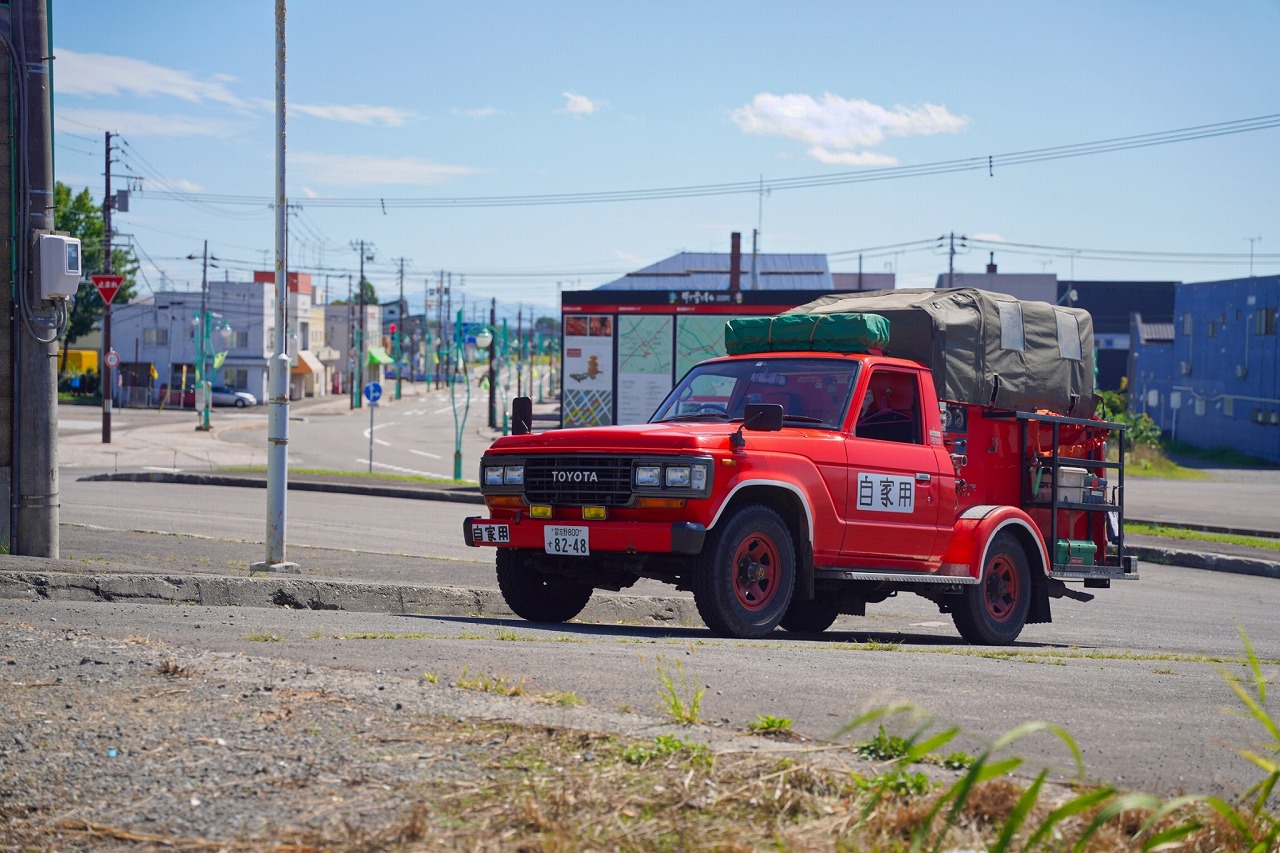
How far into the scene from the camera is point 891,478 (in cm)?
941

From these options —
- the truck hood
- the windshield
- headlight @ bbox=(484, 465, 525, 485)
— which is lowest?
headlight @ bbox=(484, 465, 525, 485)

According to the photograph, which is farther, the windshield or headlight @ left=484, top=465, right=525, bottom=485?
the windshield

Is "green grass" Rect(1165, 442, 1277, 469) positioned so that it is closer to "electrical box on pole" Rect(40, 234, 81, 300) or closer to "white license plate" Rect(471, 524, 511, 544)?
"white license plate" Rect(471, 524, 511, 544)

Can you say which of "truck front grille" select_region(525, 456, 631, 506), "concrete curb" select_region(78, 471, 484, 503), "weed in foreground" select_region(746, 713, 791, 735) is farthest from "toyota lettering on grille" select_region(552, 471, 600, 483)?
"concrete curb" select_region(78, 471, 484, 503)

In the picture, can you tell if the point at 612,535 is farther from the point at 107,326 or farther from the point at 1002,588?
the point at 107,326

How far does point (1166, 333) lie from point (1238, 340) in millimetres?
Result: 39106

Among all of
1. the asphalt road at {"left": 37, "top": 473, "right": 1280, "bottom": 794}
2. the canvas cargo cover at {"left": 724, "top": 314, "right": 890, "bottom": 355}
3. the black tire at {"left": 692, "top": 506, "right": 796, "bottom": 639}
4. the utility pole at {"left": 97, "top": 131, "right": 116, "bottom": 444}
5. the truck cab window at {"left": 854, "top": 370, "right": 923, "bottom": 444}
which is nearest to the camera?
the asphalt road at {"left": 37, "top": 473, "right": 1280, "bottom": 794}

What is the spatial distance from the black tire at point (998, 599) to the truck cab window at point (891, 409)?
1.28 meters

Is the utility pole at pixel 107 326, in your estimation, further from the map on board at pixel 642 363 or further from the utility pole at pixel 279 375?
the utility pole at pixel 279 375

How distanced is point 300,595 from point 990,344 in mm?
6007

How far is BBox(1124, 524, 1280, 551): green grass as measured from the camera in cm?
2139

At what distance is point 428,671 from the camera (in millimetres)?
5754

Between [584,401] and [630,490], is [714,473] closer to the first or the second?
[630,490]

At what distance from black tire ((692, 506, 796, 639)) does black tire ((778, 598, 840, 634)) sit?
1.82 meters
